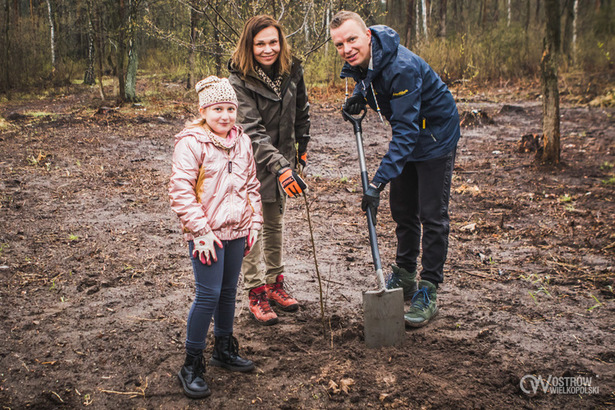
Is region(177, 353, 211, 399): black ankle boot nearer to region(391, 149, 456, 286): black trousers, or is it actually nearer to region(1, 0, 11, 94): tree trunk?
region(391, 149, 456, 286): black trousers

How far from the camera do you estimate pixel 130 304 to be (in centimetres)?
377

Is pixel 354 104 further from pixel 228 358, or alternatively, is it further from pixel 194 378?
pixel 194 378

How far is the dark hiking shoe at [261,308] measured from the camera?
3479mm

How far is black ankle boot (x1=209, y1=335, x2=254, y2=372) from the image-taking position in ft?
9.45

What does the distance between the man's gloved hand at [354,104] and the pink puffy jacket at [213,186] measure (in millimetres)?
1108

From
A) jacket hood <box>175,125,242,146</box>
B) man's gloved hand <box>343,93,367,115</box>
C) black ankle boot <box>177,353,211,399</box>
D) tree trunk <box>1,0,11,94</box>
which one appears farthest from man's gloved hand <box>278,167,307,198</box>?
tree trunk <box>1,0,11,94</box>

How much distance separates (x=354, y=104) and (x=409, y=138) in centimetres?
65

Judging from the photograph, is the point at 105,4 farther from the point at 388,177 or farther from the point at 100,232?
the point at 388,177

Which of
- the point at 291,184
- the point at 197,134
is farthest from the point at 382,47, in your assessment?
the point at 197,134

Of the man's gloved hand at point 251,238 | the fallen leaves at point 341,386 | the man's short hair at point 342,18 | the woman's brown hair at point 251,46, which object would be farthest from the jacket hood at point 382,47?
the fallen leaves at point 341,386

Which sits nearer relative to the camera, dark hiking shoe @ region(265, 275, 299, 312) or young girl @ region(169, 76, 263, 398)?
young girl @ region(169, 76, 263, 398)

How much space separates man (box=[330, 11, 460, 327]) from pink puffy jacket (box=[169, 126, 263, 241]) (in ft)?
2.88

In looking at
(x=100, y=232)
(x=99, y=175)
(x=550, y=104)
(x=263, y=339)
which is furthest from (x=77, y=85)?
(x=263, y=339)

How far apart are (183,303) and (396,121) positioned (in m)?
2.14
